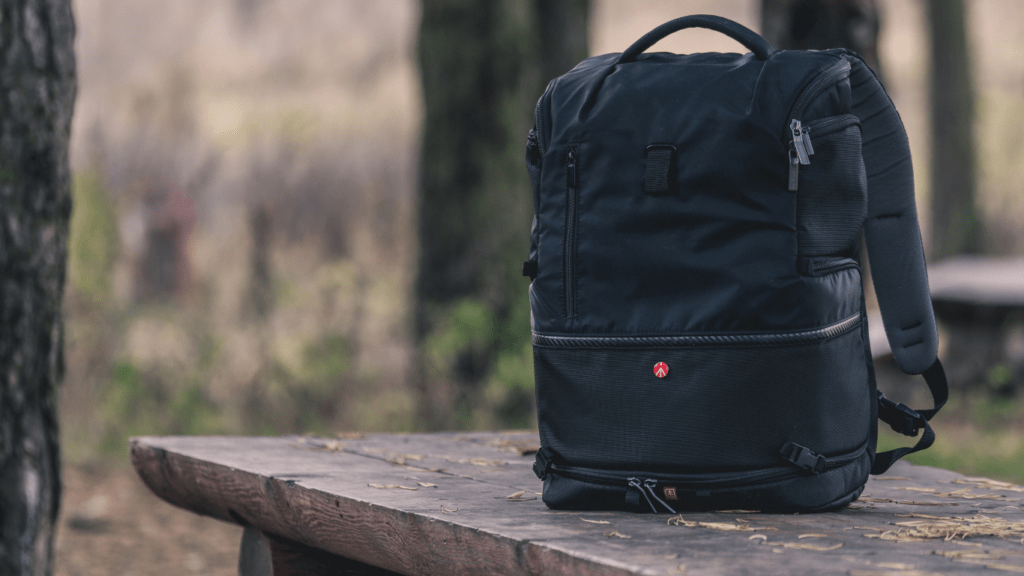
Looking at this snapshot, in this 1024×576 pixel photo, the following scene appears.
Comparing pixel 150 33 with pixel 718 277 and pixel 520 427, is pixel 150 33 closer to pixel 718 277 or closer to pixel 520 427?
pixel 520 427

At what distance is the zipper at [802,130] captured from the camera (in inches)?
69.5

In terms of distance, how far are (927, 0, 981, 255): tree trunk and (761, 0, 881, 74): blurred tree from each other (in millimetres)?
6058

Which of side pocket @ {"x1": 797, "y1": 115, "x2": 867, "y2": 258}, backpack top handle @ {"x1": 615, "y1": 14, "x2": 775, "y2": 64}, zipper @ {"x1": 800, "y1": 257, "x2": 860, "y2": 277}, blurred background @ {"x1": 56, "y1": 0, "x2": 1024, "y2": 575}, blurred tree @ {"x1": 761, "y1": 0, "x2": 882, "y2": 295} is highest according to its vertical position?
blurred tree @ {"x1": 761, "y1": 0, "x2": 882, "y2": 295}

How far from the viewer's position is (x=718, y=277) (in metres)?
1.79

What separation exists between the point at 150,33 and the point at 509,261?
21818 millimetres

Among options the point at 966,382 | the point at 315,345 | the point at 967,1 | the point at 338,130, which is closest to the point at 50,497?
the point at 315,345

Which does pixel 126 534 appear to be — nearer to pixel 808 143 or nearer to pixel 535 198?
pixel 535 198

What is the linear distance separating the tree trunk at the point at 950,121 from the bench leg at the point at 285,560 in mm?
9092

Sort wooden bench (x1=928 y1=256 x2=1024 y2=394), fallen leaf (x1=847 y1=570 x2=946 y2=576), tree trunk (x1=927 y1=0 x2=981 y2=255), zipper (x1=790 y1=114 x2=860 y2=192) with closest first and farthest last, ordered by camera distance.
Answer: fallen leaf (x1=847 y1=570 x2=946 y2=576) → zipper (x1=790 y1=114 x2=860 y2=192) → wooden bench (x1=928 y1=256 x2=1024 y2=394) → tree trunk (x1=927 y1=0 x2=981 y2=255)

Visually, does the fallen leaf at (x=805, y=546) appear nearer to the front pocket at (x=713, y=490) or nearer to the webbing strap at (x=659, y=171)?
the front pocket at (x=713, y=490)

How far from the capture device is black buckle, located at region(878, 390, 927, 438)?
6.79ft

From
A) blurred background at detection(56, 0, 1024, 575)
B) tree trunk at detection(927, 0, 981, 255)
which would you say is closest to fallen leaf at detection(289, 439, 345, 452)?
blurred background at detection(56, 0, 1024, 575)

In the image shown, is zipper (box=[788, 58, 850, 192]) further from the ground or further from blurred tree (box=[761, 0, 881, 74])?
blurred tree (box=[761, 0, 881, 74])

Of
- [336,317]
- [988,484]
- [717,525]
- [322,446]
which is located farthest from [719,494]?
[336,317]
